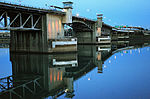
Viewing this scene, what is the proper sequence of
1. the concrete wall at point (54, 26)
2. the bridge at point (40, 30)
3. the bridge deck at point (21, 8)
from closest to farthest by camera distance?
the bridge deck at point (21, 8)
the bridge at point (40, 30)
the concrete wall at point (54, 26)

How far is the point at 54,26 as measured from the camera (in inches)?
1828

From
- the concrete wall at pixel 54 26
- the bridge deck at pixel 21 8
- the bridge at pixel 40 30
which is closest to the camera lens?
the bridge deck at pixel 21 8

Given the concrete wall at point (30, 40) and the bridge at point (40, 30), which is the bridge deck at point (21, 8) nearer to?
the bridge at point (40, 30)

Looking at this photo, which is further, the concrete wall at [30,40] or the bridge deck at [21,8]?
the concrete wall at [30,40]

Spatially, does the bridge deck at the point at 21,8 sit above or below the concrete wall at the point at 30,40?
above

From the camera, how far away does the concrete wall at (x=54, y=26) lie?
44.3 m

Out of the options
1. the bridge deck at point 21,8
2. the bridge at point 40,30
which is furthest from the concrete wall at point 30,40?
the bridge deck at point 21,8

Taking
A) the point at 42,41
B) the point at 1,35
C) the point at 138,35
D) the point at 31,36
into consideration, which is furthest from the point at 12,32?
the point at 138,35

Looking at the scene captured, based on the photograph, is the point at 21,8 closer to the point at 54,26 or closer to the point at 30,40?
the point at 30,40

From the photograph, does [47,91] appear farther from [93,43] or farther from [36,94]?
[93,43]

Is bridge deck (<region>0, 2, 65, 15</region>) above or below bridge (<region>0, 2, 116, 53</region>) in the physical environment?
above

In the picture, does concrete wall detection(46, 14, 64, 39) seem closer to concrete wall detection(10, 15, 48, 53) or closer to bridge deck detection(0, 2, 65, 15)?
concrete wall detection(10, 15, 48, 53)

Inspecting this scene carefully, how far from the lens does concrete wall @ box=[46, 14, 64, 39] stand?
4430 cm

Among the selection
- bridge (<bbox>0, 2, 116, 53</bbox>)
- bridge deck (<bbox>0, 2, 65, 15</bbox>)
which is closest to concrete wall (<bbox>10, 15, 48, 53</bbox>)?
bridge (<bbox>0, 2, 116, 53</bbox>)
